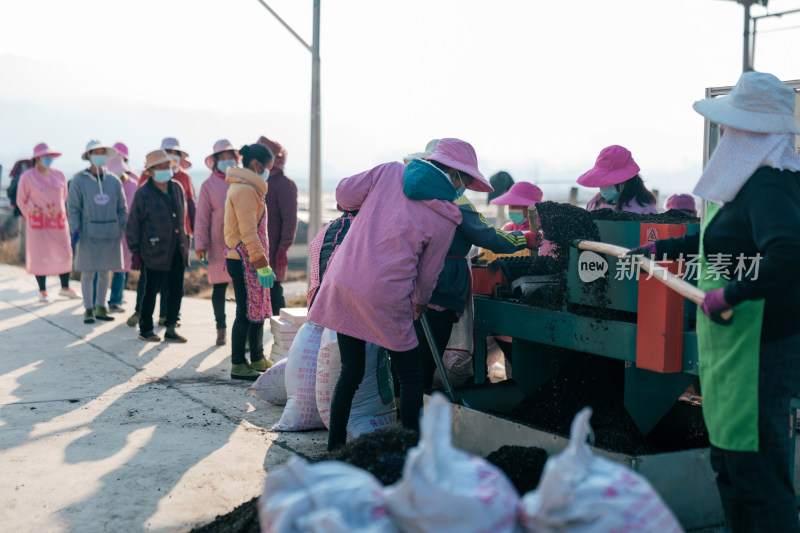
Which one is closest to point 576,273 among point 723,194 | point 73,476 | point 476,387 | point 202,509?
point 476,387

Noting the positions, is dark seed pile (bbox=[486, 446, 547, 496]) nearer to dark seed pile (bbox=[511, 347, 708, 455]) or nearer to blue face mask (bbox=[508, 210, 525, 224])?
dark seed pile (bbox=[511, 347, 708, 455])

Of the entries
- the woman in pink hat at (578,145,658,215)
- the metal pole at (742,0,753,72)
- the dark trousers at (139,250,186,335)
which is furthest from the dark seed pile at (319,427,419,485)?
Result: the metal pole at (742,0,753,72)

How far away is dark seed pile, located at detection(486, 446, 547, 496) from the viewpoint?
339 cm

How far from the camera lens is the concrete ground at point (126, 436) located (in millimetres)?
3561

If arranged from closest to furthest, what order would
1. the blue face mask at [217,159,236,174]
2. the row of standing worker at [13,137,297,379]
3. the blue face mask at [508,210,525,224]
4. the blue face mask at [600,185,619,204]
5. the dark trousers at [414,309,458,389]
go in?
the dark trousers at [414,309,458,389]
the blue face mask at [600,185,619,204]
the row of standing worker at [13,137,297,379]
the blue face mask at [508,210,525,224]
the blue face mask at [217,159,236,174]

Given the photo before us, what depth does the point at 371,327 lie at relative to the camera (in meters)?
3.90

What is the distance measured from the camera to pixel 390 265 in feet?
12.6

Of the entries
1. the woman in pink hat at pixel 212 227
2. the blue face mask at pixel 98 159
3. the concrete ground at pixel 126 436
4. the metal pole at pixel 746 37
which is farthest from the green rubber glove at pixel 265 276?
the metal pole at pixel 746 37

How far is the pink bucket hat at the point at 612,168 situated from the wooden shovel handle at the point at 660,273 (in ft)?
4.97

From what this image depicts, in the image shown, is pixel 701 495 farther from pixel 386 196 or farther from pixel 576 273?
pixel 386 196

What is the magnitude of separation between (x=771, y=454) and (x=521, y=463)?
1148 millimetres

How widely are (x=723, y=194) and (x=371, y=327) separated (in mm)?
1824

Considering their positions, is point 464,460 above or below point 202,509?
above

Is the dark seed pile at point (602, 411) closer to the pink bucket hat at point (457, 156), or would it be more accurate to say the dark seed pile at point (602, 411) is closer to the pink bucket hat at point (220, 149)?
the pink bucket hat at point (457, 156)
